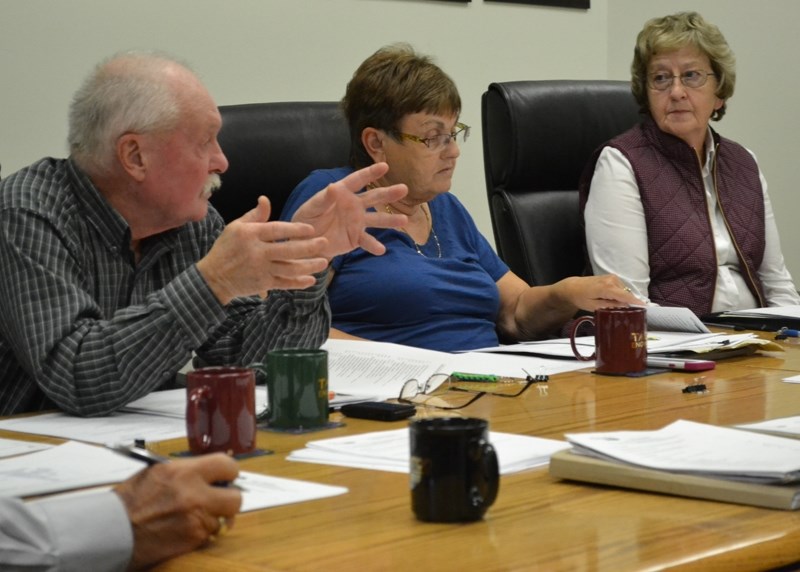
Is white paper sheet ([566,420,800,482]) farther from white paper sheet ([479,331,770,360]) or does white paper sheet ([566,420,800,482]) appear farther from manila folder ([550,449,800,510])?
white paper sheet ([479,331,770,360])

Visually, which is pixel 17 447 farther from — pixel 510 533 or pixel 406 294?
pixel 406 294

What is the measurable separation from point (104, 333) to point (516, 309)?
117 cm

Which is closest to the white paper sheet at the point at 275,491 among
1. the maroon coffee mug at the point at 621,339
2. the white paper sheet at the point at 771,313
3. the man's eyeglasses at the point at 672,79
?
the maroon coffee mug at the point at 621,339

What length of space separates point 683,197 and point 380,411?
64.8 inches

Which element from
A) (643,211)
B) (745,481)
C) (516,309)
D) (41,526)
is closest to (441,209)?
(516,309)

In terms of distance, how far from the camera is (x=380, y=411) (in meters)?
1.53

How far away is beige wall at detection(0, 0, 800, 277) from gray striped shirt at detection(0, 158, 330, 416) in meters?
0.97

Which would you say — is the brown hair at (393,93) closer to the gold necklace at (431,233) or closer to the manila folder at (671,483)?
the gold necklace at (431,233)

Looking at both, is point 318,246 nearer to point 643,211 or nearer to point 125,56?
point 125,56

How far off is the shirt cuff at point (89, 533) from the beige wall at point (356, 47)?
1.84 metres

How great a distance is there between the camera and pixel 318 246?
1.60 m

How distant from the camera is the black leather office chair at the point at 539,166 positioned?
9.48 ft

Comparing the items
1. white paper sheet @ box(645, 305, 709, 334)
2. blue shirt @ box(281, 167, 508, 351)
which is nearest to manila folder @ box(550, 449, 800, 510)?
white paper sheet @ box(645, 305, 709, 334)

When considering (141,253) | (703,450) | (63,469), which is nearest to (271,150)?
(141,253)
